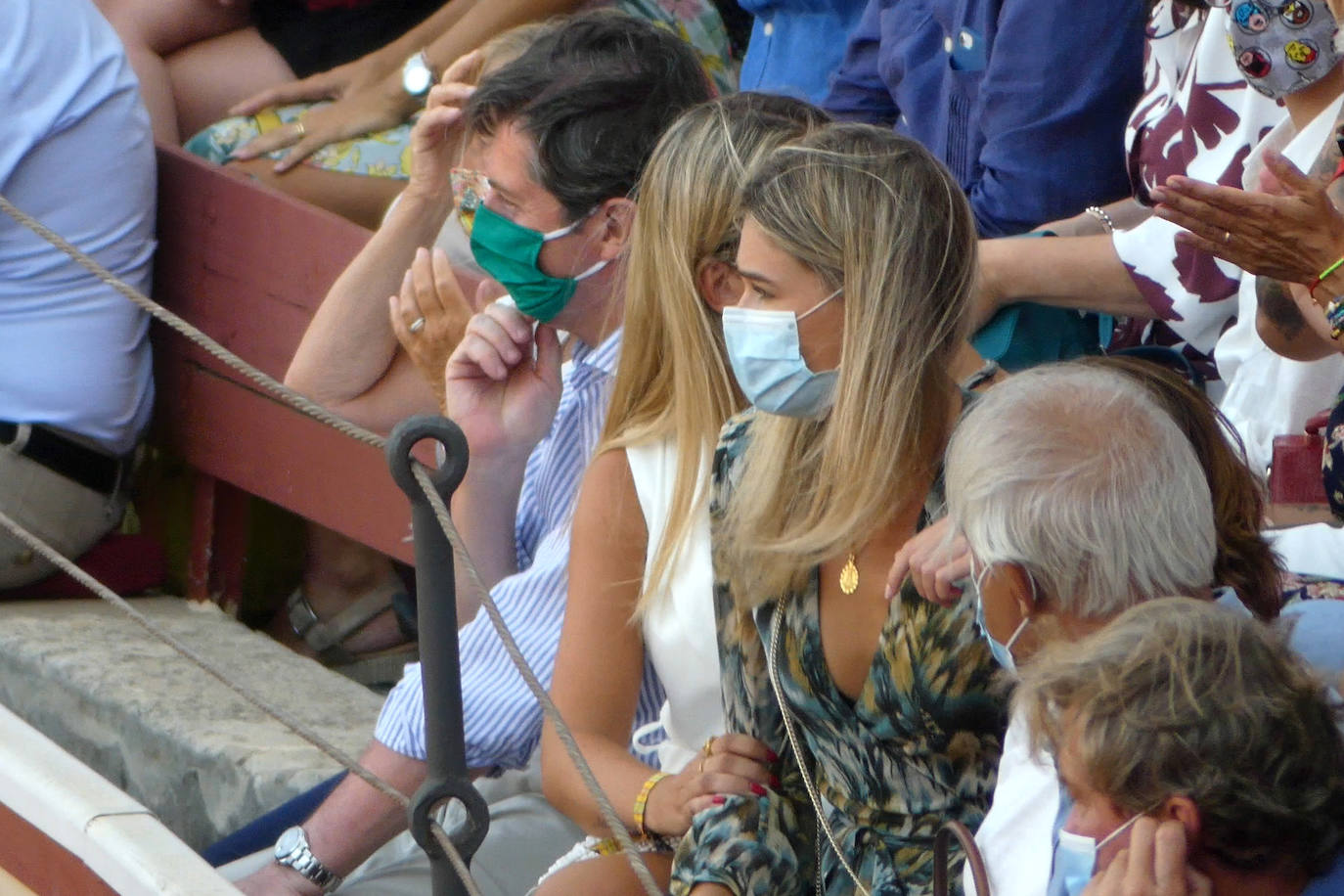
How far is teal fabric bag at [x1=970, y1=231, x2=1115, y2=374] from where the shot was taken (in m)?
2.42

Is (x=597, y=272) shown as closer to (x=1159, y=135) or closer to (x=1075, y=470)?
(x=1159, y=135)

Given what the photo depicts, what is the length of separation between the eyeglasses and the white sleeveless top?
0.58m

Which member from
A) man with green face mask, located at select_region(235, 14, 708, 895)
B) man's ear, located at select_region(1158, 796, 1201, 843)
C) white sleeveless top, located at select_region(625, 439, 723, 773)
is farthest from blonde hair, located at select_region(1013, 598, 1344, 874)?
man with green face mask, located at select_region(235, 14, 708, 895)

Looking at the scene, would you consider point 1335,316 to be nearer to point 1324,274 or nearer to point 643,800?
point 1324,274

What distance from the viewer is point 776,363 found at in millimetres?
1908

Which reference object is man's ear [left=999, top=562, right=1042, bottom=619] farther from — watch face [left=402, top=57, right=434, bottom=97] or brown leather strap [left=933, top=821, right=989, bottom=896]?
watch face [left=402, top=57, right=434, bottom=97]

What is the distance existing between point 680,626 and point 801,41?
1.81 metres

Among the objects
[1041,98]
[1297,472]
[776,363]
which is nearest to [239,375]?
[1041,98]

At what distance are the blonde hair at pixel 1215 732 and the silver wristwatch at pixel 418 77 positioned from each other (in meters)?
2.77

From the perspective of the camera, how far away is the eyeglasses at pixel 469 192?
100 inches

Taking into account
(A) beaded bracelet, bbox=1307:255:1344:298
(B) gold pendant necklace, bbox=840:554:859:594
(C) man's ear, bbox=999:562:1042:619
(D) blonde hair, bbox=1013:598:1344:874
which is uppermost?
(A) beaded bracelet, bbox=1307:255:1344:298

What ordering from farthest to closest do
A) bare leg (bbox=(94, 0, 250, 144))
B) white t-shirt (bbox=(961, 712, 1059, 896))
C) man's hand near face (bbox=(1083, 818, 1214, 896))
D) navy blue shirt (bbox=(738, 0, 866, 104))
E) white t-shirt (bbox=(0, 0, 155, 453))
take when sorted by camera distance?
bare leg (bbox=(94, 0, 250, 144)) < white t-shirt (bbox=(0, 0, 155, 453)) < navy blue shirt (bbox=(738, 0, 866, 104)) < white t-shirt (bbox=(961, 712, 1059, 896)) < man's hand near face (bbox=(1083, 818, 1214, 896))

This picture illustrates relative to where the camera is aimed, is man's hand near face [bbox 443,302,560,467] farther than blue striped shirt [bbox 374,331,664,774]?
Yes

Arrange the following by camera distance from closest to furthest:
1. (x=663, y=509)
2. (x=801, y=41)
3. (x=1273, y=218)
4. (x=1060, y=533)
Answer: (x=1060, y=533)
(x=1273, y=218)
(x=663, y=509)
(x=801, y=41)
